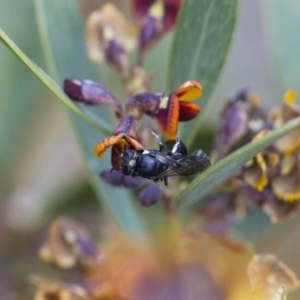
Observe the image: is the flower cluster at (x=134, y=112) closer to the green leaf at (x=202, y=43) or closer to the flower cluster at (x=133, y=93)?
the flower cluster at (x=133, y=93)

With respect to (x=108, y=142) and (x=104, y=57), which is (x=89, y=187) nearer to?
(x=104, y=57)

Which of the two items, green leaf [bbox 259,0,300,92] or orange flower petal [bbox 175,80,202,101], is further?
green leaf [bbox 259,0,300,92]

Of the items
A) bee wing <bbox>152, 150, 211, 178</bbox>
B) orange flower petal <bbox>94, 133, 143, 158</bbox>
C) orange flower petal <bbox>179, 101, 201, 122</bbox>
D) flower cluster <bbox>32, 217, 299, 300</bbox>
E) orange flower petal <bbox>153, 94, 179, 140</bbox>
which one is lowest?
flower cluster <bbox>32, 217, 299, 300</bbox>

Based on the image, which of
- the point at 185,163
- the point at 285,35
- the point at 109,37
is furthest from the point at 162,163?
the point at 285,35

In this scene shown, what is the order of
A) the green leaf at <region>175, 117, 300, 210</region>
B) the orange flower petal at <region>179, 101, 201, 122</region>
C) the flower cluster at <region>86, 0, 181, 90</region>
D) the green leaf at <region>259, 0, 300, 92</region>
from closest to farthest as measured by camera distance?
1. the green leaf at <region>175, 117, 300, 210</region>
2. the orange flower petal at <region>179, 101, 201, 122</region>
3. the flower cluster at <region>86, 0, 181, 90</region>
4. the green leaf at <region>259, 0, 300, 92</region>

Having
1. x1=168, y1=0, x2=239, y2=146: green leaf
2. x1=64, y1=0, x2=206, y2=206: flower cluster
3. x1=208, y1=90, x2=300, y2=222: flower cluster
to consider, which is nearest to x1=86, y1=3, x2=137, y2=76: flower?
x1=64, y1=0, x2=206, y2=206: flower cluster

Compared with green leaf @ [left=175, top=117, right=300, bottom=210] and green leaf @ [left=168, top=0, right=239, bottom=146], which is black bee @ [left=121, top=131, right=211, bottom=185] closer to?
green leaf @ [left=175, top=117, right=300, bottom=210]

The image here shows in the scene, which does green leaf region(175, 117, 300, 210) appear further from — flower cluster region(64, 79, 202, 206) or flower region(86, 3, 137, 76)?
flower region(86, 3, 137, 76)

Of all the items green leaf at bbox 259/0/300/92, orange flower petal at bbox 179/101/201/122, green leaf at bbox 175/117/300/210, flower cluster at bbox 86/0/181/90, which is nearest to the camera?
green leaf at bbox 175/117/300/210

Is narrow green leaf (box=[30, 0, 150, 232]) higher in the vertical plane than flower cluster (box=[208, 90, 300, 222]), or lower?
higher
